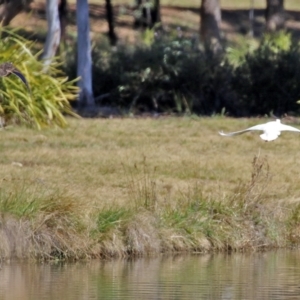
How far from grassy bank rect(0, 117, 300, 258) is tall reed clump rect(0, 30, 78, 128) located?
907mm

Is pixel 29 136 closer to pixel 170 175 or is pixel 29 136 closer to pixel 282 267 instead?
pixel 170 175

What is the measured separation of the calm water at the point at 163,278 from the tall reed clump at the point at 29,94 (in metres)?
7.46

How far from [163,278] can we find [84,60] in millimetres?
12836

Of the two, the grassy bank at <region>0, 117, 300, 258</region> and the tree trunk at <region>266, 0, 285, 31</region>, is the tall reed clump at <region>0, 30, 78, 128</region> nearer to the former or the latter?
the grassy bank at <region>0, 117, 300, 258</region>

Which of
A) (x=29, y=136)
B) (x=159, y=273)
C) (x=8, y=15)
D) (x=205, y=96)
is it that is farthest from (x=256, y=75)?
(x=159, y=273)

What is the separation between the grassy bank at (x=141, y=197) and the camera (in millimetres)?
12031

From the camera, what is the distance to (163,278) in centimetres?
1116

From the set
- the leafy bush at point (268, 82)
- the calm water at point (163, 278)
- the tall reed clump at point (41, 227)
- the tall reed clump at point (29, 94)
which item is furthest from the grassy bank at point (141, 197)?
the leafy bush at point (268, 82)

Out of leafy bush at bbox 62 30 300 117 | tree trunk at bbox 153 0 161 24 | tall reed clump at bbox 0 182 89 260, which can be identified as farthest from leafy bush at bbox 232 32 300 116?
tree trunk at bbox 153 0 161 24

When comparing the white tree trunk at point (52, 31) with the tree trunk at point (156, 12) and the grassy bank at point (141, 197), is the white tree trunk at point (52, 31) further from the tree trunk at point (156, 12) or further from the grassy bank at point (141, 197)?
the tree trunk at point (156, 12)

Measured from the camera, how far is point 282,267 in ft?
39.0

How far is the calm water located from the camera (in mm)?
10359

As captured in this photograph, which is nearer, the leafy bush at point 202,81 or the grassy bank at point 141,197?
the grassy bank at point 141,197

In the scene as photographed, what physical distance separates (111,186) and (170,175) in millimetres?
1158
